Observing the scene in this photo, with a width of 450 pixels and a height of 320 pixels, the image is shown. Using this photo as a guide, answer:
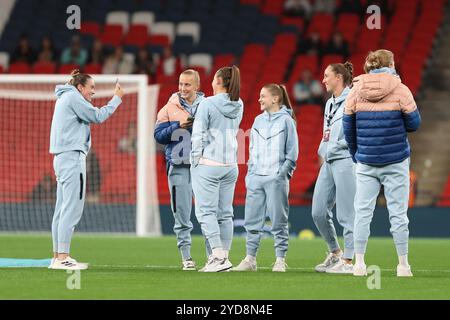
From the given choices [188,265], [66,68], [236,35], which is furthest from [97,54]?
[188,265]

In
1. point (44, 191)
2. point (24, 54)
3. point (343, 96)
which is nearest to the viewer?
point (343, 96)

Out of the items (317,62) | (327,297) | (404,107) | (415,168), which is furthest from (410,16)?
(327,297)

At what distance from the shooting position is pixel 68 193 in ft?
37.8

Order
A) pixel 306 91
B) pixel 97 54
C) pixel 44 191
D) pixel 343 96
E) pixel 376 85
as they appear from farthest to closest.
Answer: pixel 97 54, pixel 306 91, pixel 44 191, pixel 343 96, pixel 376 85

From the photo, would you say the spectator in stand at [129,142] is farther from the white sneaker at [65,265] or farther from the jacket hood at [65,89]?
the white sneaker at [65,265]

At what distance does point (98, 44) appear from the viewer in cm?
2567

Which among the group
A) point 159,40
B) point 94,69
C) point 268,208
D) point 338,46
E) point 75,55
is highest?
point 159,40

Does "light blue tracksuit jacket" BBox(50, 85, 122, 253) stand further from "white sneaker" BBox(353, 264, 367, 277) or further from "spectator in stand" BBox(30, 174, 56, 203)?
"spectator in stand" BBox(30, 174, 56, 203)

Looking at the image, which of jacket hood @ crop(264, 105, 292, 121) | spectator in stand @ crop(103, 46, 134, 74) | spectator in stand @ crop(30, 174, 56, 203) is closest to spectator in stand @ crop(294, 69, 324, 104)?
spectator in stand @ crop(103, 46, 134, 74)

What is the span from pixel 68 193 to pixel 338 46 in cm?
1499

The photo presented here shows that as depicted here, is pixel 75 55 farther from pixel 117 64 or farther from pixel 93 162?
pixel 93 162

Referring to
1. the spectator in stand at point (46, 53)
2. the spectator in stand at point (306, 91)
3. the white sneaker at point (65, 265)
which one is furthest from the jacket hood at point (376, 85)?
the spectator in stand at point (46, 53)

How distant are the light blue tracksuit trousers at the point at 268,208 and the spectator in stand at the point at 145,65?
1354cm

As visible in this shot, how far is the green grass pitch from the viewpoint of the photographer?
9.15 meters
